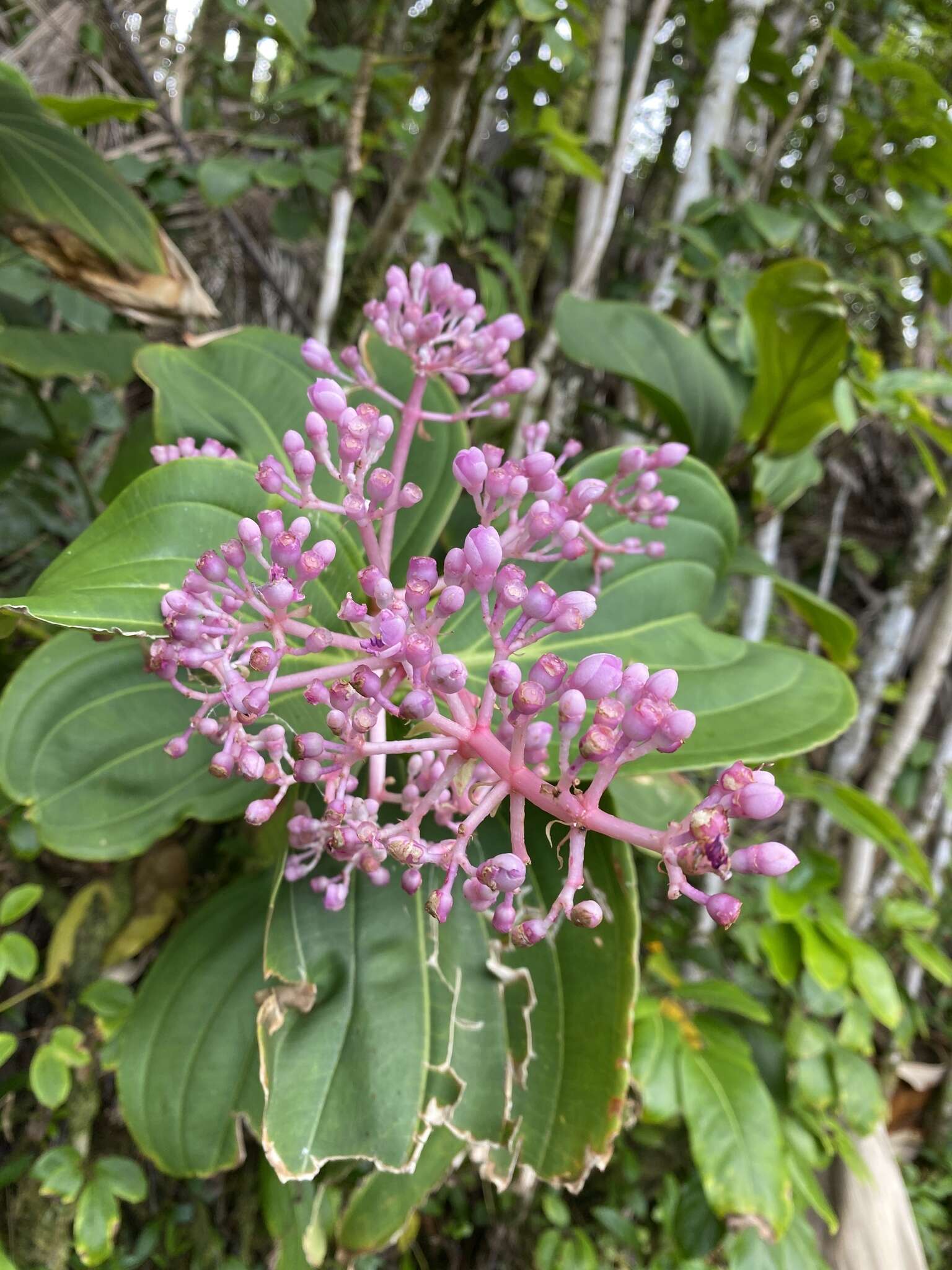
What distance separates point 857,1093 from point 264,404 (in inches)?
57.5

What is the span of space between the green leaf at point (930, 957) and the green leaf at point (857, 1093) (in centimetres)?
28

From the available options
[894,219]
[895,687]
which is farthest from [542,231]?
[895,687]

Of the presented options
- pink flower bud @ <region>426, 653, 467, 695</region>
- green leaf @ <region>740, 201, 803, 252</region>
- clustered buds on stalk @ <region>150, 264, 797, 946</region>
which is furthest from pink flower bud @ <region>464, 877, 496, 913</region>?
green leaf @ <region>740, 201, 803, 252</region>

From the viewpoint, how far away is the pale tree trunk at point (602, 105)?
1288 millimetres

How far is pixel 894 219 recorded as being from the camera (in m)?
1.61

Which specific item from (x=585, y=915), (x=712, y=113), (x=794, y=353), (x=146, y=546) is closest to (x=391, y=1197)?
(x=585, y=915)

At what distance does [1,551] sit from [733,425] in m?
1.23

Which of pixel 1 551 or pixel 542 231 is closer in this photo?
pixel 1 551

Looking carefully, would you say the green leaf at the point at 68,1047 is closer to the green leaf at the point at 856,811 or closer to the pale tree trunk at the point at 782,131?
the green leaf at the point at 856,811

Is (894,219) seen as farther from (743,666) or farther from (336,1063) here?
(336,1063)

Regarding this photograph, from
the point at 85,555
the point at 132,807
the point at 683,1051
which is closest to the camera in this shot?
the point at 85,555

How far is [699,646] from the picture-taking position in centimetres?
77

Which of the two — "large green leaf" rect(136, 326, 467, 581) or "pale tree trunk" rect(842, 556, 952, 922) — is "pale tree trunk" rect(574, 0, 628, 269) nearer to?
"large green leaf" rect(136, 326, 467, 581)

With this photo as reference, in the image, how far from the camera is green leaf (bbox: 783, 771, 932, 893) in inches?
45.0
